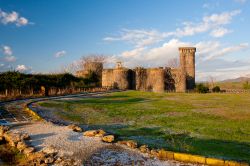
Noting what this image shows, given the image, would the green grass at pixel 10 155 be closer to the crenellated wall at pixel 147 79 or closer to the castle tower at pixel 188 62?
the crenellated wall at pixel 147 79

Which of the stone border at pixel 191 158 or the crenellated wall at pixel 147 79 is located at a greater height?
the crenellated wall at pixel 147 79

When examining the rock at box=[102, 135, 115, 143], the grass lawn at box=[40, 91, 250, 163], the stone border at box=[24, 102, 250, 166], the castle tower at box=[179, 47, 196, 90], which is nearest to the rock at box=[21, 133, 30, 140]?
the rock at box=[102, 135, 115, 143]

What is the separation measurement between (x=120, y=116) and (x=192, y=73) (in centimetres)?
4345

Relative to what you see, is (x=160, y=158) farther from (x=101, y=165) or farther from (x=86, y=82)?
(x=86, y=82)

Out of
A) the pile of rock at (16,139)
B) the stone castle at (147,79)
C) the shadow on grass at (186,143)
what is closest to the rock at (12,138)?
the pile of rock at (16,139)

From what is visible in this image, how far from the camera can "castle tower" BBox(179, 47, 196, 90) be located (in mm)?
62406

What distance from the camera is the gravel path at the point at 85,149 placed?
9516mm

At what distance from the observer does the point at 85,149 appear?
34.6 ft

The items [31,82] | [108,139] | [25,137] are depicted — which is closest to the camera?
[108,139]

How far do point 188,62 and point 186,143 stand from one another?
51.6 meters

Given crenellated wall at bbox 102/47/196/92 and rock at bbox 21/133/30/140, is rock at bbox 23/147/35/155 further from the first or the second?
crenellated wall at bbox 102/47/196/92

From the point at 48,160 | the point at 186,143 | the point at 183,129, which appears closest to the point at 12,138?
the point at 48,160

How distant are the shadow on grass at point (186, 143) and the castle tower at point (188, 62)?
155 feet

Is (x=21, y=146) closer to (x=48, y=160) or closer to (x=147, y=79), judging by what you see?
(x=48, y=160)
